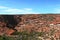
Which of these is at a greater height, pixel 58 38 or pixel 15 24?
pixel 15 24

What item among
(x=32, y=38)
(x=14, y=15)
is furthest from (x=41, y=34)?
(x=14, y=15)

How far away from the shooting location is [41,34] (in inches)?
196

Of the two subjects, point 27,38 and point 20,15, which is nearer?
point 27,38

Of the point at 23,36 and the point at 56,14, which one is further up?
the point at 56,14

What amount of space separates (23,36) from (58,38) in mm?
954

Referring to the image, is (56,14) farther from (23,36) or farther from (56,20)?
(23,36)

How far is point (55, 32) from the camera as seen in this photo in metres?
5.02

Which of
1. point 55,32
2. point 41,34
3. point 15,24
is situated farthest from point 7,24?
point 55,32

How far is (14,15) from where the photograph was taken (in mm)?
5301

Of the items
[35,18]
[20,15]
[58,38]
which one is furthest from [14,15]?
[58,38]

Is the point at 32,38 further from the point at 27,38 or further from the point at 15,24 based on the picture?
the point at 15,24

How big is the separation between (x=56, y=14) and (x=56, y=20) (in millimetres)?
187

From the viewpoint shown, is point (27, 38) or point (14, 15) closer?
point (27, 38)

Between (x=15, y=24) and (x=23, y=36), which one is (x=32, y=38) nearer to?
(x=23, y=36)
